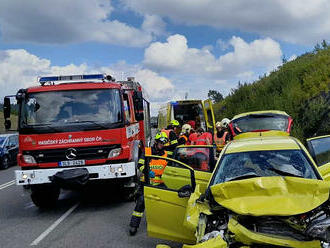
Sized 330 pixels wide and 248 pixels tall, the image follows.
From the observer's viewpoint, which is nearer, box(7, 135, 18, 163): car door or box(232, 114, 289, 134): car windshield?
box(232, 114, 289, 134): car windshield

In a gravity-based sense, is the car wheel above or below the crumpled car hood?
below

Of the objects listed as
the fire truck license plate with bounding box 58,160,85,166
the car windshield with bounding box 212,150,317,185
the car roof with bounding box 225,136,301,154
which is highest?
the car roof with bounding box 225,136,301,154

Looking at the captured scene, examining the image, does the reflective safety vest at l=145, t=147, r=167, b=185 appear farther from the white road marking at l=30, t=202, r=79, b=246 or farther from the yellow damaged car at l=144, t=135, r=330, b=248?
the white road marking at l=30, t=202, r=79, b=246

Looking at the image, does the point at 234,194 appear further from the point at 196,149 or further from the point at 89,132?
the point at 89,132

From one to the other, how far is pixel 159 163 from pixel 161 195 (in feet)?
4.62

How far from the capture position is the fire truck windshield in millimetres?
8477

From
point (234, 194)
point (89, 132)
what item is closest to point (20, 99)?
point (89, 132)

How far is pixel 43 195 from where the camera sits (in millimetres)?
9305

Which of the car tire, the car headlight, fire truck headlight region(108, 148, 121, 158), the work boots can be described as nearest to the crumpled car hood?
the car headlight

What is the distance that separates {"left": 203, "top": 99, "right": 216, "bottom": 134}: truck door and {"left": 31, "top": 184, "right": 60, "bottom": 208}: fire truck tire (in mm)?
7990

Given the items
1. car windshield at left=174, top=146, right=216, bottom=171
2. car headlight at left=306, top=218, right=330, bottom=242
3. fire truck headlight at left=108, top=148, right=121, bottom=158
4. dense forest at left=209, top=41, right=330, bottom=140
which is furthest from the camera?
dense forest at left=209, top=41, right=330, bottom=140

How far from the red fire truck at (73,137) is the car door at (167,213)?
2.86m

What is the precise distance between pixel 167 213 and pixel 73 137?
361 centimetres

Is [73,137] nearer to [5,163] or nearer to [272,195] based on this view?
[272,195]
